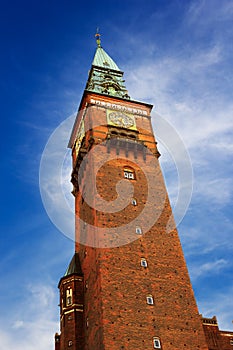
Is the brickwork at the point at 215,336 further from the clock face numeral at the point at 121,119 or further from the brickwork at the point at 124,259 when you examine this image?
the clock face numeral at the point at 121,119

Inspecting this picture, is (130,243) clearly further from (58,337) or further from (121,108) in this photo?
(121,108)

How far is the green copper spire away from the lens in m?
57.7

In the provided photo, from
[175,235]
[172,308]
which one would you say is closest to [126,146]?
[175,235]

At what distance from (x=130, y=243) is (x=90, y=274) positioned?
460 cm

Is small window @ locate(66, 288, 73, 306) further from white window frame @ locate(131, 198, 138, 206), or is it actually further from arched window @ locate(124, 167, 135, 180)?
arched window @ locate(124, 167, 135, 180)

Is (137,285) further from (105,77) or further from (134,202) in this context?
(105,77)

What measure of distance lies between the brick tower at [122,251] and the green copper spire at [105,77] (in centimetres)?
451

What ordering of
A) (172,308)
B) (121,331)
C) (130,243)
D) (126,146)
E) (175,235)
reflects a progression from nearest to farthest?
(121,331) < (172,308) < (130,243) < (175,235) < (126,146)

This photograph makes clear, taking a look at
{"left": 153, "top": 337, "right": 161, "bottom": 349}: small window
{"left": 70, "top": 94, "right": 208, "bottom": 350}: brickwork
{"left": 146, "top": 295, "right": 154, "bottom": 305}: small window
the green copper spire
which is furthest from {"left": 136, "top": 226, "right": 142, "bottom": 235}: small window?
the green copper spire

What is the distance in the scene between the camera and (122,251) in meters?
36.7

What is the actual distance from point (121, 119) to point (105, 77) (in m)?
13.7

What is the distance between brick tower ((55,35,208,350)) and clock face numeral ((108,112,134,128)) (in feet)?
0.39

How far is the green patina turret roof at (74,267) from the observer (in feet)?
136

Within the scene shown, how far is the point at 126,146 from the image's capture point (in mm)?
46938
